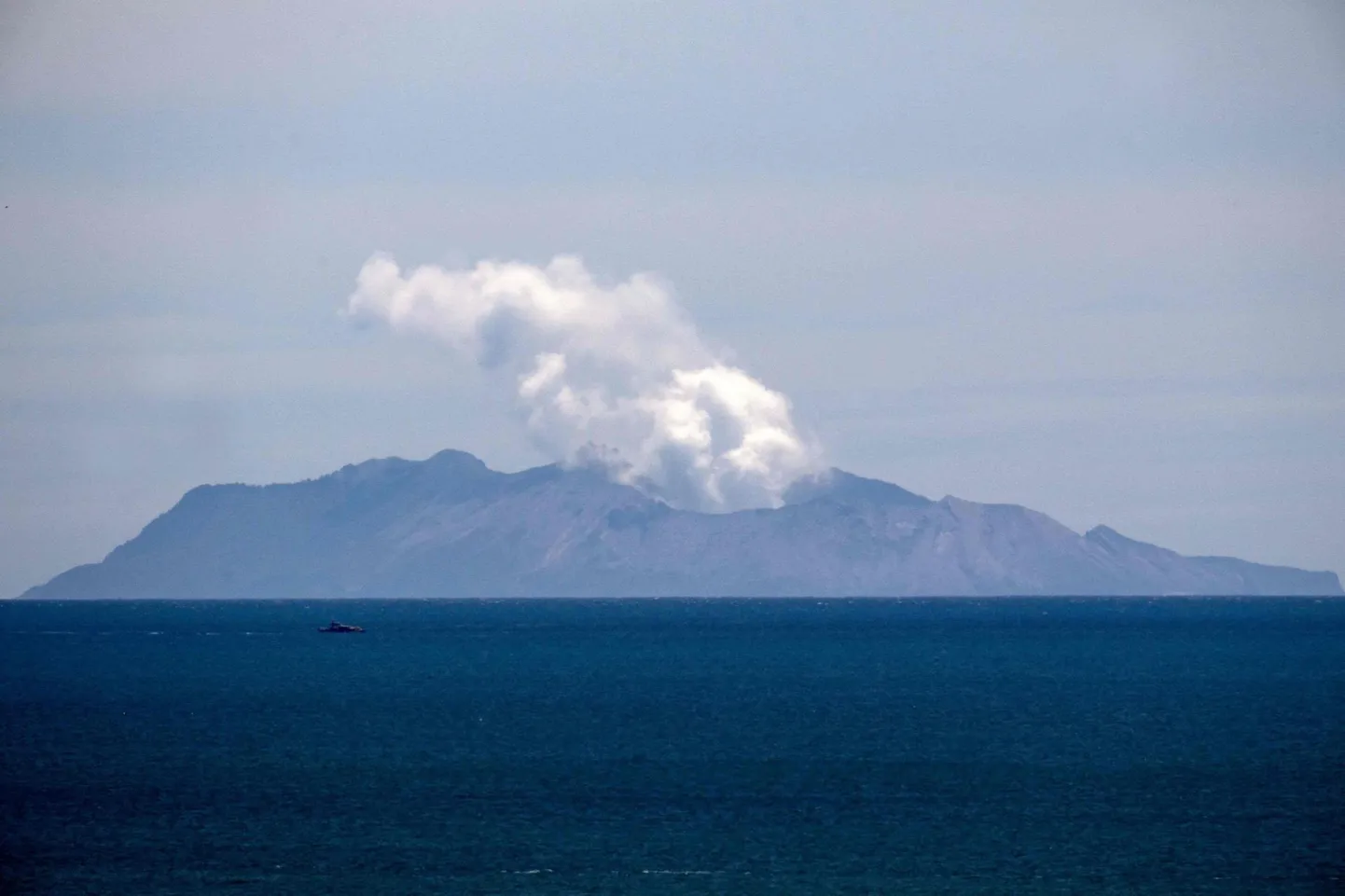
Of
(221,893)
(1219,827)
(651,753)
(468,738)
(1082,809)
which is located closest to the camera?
(221,893)

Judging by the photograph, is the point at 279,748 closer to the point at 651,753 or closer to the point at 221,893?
the point at 651,753

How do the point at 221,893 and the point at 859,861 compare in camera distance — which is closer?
the point at 221,893

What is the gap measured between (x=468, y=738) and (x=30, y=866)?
4705cm

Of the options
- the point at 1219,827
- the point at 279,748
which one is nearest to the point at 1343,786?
the point at 1219,827

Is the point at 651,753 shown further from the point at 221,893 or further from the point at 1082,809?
the point at 221,893

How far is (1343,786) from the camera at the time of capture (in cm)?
8994

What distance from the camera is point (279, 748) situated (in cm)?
10962

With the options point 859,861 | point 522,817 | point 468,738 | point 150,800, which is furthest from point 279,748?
point 859,861

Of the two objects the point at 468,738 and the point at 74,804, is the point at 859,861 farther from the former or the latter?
the point at 468,738

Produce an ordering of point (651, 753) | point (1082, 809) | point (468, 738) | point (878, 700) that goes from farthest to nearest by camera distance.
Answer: point (878, 700)
point (468, 738)
point (651, 753)
point (1082, 809)

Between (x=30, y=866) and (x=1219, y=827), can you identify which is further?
(x=1219, y=827)

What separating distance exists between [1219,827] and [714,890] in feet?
89.0

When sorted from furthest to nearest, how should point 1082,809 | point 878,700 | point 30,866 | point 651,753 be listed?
point 878,700 → point 651,753 → point 1082,809 → point 30,866

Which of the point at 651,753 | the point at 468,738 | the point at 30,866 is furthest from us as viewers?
the point at 468,738
